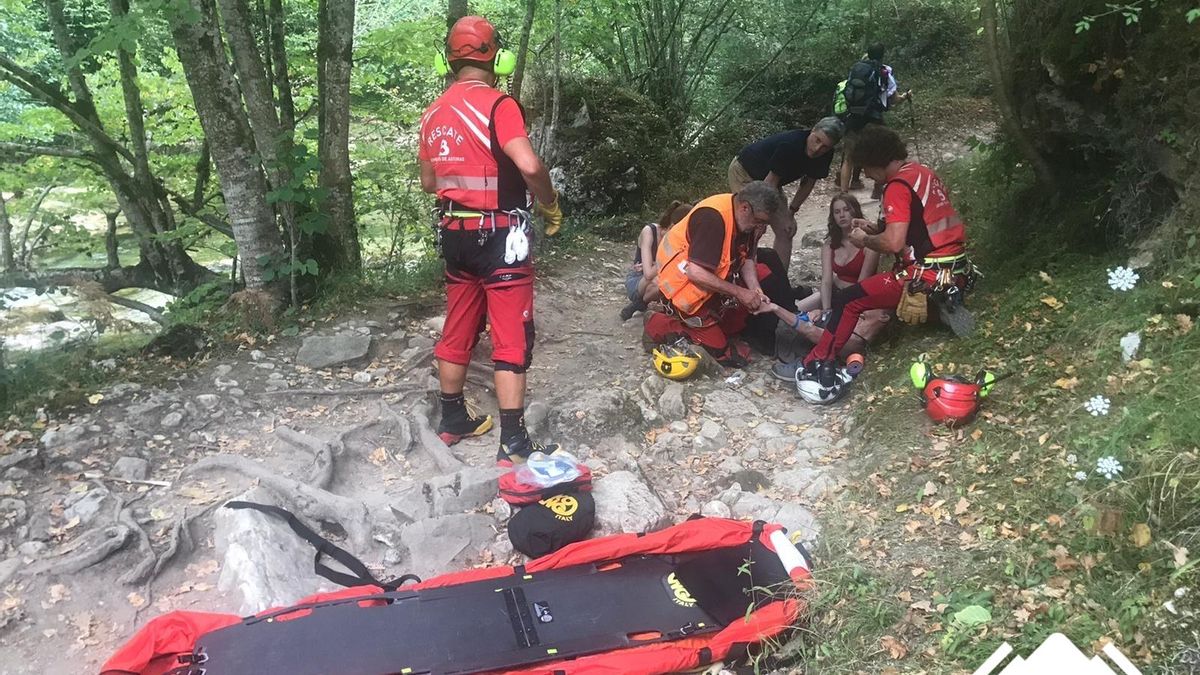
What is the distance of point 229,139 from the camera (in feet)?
17.4

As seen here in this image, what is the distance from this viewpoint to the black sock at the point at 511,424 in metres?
4.23

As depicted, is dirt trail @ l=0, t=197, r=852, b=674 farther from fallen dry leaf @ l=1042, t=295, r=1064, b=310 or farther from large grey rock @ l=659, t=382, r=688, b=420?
fallen dry leaf @ l=1042, t=295, r=1064, b=310

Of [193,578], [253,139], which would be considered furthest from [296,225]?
[193,578]

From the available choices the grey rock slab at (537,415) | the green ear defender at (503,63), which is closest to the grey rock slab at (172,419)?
the grey rock slab at (537,415)

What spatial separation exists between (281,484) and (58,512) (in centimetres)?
101

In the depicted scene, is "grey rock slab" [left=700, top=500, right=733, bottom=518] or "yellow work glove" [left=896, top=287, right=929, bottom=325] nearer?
"grey rock slab" [left=700, top=500, right=733, bottom=518]

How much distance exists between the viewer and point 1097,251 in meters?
4.48

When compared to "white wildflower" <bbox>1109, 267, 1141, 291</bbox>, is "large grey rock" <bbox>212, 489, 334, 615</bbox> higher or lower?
lower

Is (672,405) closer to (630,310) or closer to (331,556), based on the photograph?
(630,310)

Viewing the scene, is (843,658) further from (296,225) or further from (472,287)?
(296,225)

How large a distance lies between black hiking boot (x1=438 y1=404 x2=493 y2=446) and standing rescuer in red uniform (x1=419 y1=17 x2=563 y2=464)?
42cm

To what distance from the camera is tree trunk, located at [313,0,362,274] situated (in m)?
5.67

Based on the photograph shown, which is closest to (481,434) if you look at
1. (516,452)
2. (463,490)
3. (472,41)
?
(516,452)

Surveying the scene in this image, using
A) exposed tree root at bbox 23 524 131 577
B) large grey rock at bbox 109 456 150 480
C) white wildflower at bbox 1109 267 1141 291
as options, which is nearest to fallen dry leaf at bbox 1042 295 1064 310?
white wildflower at bbox 1109 267 1141 291
